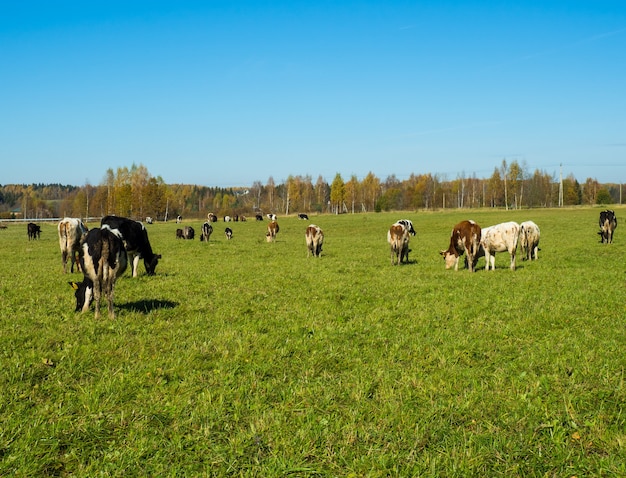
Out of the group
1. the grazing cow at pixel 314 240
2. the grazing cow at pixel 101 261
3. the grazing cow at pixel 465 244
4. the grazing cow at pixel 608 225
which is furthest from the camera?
the grazing cow at pixel 608 225

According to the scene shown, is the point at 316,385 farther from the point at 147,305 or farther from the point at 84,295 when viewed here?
the point at 84,295

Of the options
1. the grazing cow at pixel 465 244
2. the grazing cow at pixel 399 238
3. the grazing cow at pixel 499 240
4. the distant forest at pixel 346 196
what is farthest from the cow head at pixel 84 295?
the distant forest at pixel 346 196

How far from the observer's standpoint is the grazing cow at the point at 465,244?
18297 millimetres

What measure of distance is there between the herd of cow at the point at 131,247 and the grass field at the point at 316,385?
34.7 inches

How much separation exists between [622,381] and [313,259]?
17203 mm

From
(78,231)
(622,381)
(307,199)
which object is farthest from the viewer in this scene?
(307,199)

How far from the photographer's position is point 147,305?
11508 mm

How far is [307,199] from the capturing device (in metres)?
158

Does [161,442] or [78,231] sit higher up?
[78,231]

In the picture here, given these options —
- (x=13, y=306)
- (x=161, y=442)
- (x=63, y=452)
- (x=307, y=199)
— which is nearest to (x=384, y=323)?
(x=161, y=442)

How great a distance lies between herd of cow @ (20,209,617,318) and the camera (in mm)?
9883

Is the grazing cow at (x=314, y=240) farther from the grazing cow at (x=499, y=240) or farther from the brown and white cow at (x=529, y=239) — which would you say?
the brown and white cow at (x=529, y=239)

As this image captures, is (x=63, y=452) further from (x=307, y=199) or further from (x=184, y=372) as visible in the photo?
(x=307, y=199)

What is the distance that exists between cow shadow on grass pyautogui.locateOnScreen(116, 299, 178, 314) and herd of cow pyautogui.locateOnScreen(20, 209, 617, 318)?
0.82 m
